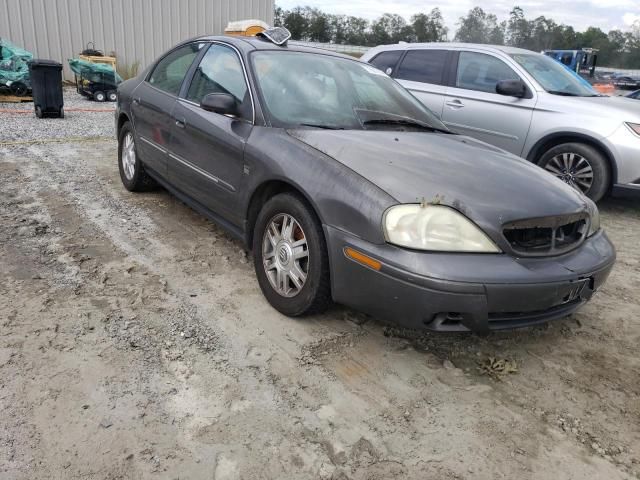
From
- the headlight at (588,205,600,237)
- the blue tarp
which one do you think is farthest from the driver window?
the blue tarp

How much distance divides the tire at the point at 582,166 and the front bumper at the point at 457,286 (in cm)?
328

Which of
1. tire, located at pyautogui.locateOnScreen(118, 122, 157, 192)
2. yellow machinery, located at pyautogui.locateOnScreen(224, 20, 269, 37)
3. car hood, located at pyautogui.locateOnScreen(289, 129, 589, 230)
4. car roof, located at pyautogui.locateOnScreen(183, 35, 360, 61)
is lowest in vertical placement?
tire, located at pyautogui.locateOnScreen(118, 122, 157, 192)

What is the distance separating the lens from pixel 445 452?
214 centimetres

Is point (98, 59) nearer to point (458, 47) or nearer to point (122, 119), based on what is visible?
point (122, 119)

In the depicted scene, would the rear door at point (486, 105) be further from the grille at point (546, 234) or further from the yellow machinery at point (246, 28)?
the yellow machinery at point (246, 28)

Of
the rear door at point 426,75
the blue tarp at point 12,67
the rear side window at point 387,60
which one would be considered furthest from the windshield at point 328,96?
the blue tarp at point 12,67

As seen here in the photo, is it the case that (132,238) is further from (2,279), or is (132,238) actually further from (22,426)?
(22,426)

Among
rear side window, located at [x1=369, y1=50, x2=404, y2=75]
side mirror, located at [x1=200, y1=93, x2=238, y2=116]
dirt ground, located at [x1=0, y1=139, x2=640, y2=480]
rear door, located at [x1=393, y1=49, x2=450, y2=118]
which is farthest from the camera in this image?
rear side window, located at [x1=369, y1=50, x2=404, y2=75]

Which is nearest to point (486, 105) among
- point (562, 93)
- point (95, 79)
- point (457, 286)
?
point (562, 93)

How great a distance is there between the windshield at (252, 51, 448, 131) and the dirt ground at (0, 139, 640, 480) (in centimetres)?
117

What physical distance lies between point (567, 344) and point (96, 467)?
250cm

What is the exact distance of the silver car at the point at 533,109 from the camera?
5422 mm

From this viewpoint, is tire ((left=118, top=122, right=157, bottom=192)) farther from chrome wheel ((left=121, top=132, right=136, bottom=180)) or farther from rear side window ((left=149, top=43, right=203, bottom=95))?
rear side window ((left=149, top=43, right=203, bottom=95))

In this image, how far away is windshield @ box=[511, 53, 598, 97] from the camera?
6.07 m
